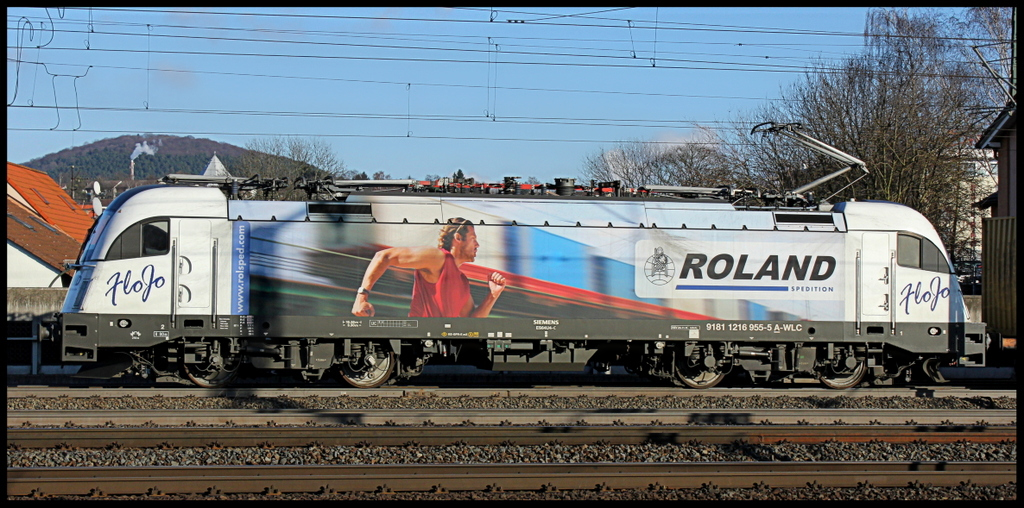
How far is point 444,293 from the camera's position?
43.3 ft

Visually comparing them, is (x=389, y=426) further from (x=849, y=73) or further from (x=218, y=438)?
(x=849, y=73)

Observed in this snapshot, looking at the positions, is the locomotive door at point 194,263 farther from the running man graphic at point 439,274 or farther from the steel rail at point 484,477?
the steel rail at point 484,477

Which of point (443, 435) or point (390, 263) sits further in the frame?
point (390, 263)

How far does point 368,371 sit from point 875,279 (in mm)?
8918

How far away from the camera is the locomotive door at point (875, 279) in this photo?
1374cm

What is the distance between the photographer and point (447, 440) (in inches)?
377

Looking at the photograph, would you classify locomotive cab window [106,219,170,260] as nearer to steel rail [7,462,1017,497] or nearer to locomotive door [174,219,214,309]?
locomotive door [174,219,214,309]

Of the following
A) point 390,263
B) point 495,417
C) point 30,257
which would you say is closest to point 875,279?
point 495,417

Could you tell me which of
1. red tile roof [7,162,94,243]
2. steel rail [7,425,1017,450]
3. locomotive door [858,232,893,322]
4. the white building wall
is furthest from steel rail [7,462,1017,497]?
red tile roof [7,162,94,243]

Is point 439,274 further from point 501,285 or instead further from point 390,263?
point 501,285

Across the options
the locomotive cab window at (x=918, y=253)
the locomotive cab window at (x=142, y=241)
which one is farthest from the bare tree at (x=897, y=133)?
the locomotive cab window at (x=142, y=241)

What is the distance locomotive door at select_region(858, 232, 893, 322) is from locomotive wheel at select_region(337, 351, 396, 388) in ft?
27.1

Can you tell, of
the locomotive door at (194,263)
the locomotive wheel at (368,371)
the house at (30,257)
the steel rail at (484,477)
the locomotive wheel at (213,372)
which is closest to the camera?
the steel rail at (484,477)

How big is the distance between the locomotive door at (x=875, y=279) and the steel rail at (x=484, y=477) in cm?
547
